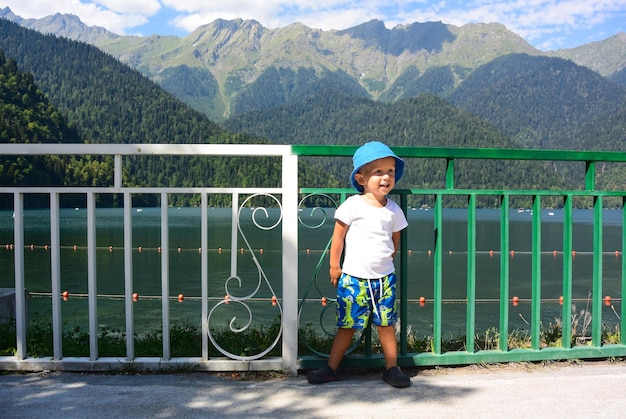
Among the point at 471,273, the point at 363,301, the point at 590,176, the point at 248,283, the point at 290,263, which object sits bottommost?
the point at 248,283

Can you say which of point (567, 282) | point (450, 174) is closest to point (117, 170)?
point (450, 174)

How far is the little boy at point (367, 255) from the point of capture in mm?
3027

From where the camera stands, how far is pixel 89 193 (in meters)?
3.12

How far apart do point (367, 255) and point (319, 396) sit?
789mm

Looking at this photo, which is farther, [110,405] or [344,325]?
[344,325]

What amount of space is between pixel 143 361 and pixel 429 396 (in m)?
1.65

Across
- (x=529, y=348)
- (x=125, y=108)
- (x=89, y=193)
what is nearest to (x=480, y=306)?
(x=529, y=348)

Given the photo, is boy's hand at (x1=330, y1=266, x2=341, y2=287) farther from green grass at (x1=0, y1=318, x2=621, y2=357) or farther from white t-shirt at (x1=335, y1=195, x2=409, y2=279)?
green grass at (x1=0, y1=318, x2=621, y2=357)

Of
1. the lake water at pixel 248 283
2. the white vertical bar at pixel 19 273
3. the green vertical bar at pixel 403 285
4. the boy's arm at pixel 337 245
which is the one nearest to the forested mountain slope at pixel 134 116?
the lake water at pixel 248 283

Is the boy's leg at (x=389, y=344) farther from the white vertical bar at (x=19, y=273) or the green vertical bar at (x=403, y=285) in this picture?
the white vertical bar at (x=19, y=273)

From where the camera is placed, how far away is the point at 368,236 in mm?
3033

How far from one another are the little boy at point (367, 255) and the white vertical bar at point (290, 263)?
0.22m

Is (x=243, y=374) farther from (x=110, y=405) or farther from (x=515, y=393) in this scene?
(x=515, y=393)

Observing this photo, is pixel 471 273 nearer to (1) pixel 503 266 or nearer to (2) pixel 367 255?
(1) pixel 503 266
